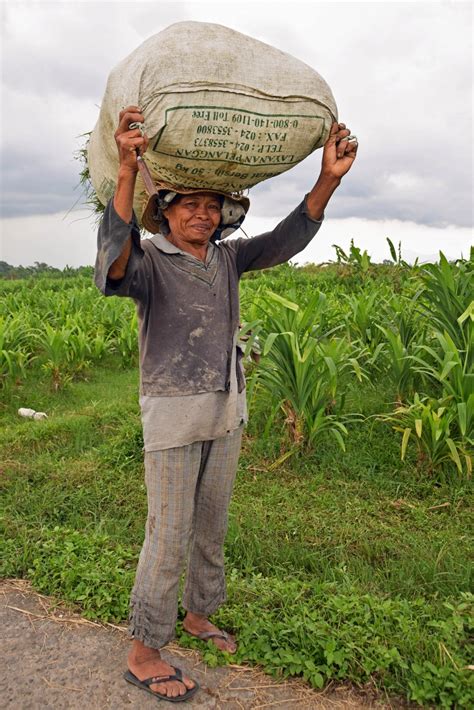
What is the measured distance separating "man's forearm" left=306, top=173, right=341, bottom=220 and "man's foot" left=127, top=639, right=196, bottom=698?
156cm

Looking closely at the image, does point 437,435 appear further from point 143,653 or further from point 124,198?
point 124,198

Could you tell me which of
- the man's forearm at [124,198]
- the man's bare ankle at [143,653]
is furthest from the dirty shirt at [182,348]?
the man's bare ankle at [143,653]

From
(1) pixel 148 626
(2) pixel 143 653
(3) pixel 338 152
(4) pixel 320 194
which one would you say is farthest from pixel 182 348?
(2) pixel 143 653

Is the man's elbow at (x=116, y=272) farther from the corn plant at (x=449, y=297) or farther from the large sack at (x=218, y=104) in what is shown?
A: the corn plant at (x=449, y=297)

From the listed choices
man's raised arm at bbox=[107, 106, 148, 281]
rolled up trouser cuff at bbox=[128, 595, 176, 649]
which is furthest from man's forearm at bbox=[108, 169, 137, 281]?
rolled up trouser cuff at bbox=[128, 595, 176, 649]

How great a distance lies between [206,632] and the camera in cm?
239

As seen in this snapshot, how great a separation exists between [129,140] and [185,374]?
2.37 ft

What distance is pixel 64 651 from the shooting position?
2.41 metres

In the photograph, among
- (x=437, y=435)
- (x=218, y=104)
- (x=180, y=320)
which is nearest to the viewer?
(x=218, y=104)

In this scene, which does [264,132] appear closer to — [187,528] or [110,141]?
[110,141]

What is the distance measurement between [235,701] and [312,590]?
25.4 inches

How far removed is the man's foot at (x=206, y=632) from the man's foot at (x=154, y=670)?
199 millimetres

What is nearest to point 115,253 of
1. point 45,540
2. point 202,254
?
point 202,254

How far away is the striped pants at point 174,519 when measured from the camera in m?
2.09
